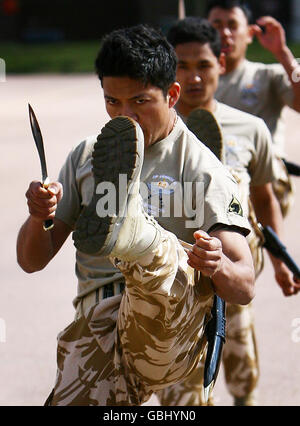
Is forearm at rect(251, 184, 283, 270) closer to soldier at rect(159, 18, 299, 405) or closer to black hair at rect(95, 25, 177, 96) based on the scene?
soldier at rect(159, 18, 299, 405)

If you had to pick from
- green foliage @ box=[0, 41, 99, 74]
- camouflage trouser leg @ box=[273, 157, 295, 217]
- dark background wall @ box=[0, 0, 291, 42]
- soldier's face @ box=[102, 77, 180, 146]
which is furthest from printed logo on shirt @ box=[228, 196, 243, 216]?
dark background wall @ box=[0, 0, 291, 42]

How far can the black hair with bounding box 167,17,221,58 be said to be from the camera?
14.3 ft

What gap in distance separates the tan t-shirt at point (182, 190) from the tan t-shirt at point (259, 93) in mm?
1929

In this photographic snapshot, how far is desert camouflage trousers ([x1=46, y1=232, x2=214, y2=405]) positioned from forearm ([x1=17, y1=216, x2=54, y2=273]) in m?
0.23

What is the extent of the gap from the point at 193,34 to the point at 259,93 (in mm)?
860

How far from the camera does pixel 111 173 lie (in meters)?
2.74

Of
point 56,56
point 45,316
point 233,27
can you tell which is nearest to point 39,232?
point 233,27

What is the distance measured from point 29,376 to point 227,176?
2.41 m

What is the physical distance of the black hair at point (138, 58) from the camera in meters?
3.05

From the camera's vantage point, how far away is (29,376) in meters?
5.11

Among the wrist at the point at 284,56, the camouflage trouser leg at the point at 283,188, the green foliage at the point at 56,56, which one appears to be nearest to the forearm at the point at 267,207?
the camouflage trouser leg at the point at 283,188

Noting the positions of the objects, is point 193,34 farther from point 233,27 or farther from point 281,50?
point 233,27

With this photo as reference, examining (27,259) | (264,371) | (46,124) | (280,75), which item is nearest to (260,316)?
(264,371)
